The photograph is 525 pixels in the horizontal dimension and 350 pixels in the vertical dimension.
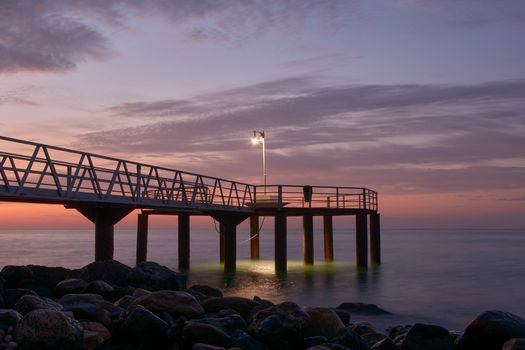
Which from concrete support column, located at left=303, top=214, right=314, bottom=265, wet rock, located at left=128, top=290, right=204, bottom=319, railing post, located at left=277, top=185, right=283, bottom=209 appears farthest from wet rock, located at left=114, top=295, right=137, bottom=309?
concrete support column, located at left=303, top=214, right=314, bottom=265

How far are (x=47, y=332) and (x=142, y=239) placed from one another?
25.5 meters

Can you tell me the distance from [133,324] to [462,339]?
6094mm

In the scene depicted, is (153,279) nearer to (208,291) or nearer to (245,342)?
(208,291)

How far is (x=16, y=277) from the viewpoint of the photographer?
15.6m

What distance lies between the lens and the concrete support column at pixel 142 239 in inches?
1361

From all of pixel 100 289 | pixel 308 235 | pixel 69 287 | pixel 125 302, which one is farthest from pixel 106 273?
pixel 308 235

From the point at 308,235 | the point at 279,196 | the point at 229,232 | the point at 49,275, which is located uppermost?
the point at 279,196

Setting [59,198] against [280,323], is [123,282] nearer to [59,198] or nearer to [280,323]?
[59,198]

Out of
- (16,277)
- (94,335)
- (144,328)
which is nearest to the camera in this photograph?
(94,335)

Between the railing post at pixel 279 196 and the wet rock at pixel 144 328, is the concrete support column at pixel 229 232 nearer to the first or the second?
the railing post at pixel 279 196

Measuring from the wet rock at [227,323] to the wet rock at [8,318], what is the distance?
3.16 metres

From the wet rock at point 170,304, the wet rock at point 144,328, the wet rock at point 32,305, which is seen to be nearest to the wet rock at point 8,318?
the wet rock at point 32,305

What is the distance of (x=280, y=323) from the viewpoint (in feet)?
37.3

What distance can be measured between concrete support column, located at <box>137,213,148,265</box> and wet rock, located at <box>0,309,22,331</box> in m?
Answer: 24.1
